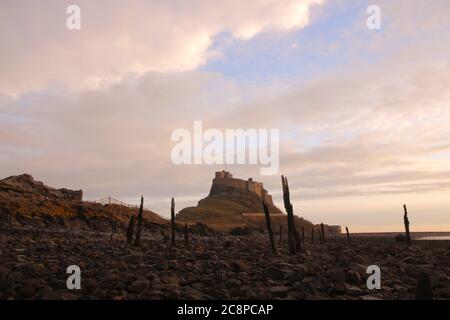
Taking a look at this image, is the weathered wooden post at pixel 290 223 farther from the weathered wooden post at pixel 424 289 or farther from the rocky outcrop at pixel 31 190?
the rocky outcrop at pixel 31 190

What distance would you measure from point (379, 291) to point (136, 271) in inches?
315

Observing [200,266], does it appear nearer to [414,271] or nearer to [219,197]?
[414,271]

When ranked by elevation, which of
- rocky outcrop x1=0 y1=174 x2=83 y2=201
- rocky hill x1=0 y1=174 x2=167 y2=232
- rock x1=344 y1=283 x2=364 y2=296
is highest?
rocky outcrop x1=0 y1=174 x2=83 y2=201

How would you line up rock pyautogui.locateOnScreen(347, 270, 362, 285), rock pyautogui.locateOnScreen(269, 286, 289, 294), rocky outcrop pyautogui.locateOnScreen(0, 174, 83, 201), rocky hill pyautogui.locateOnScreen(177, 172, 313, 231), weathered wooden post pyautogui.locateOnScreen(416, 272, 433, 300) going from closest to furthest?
weathered wooden post pyautogui.locateOnScreen(416, 272, 433, 300) → rock pyautogui.locateOnScreen(269, 286, 289, 294) → rock pyautogui.locateOnScreen(347, 270, 362, 285) → rocky outcrop pyautogui.locateOnScreen(0, 174, 83, 201) → rocky hill pyautogui.locateOnScreen(177, 172, 313, 231)

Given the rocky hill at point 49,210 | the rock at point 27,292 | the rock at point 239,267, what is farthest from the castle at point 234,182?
the rock at point 27,292

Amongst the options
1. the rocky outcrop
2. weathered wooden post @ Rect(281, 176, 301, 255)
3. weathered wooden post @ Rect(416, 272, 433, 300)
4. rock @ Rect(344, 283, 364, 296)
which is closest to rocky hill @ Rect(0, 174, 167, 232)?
the rocky outcrop

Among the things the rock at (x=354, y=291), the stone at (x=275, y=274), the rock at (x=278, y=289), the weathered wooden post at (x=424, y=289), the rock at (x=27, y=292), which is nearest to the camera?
the weathered wooden post at (x=424, y=289)

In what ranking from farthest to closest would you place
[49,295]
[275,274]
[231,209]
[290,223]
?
1. [231,209]
2. [290,223]
3. [275,274]
4. [49,295]

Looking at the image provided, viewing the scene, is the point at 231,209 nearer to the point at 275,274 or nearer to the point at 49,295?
the point at 275,274

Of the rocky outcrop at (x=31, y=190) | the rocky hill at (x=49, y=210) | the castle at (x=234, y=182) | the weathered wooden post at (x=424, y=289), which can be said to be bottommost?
the weathered wooden post at (x=424, y=289)

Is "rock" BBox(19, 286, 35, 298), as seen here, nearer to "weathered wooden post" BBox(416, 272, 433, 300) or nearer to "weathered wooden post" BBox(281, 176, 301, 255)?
"weathered wooden post" BBox(416, 272, 433, 300)

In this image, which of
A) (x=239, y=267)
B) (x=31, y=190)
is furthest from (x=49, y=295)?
(x=31, y=190)

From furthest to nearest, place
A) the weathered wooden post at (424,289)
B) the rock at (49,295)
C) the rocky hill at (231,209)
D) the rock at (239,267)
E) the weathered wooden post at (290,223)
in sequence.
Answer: the rocky hill at (231,209)
the weathered wooden post at (290,223)
the rock at (239,267)
the rock at (49,295)
the weathered wooden post at (424,289)
